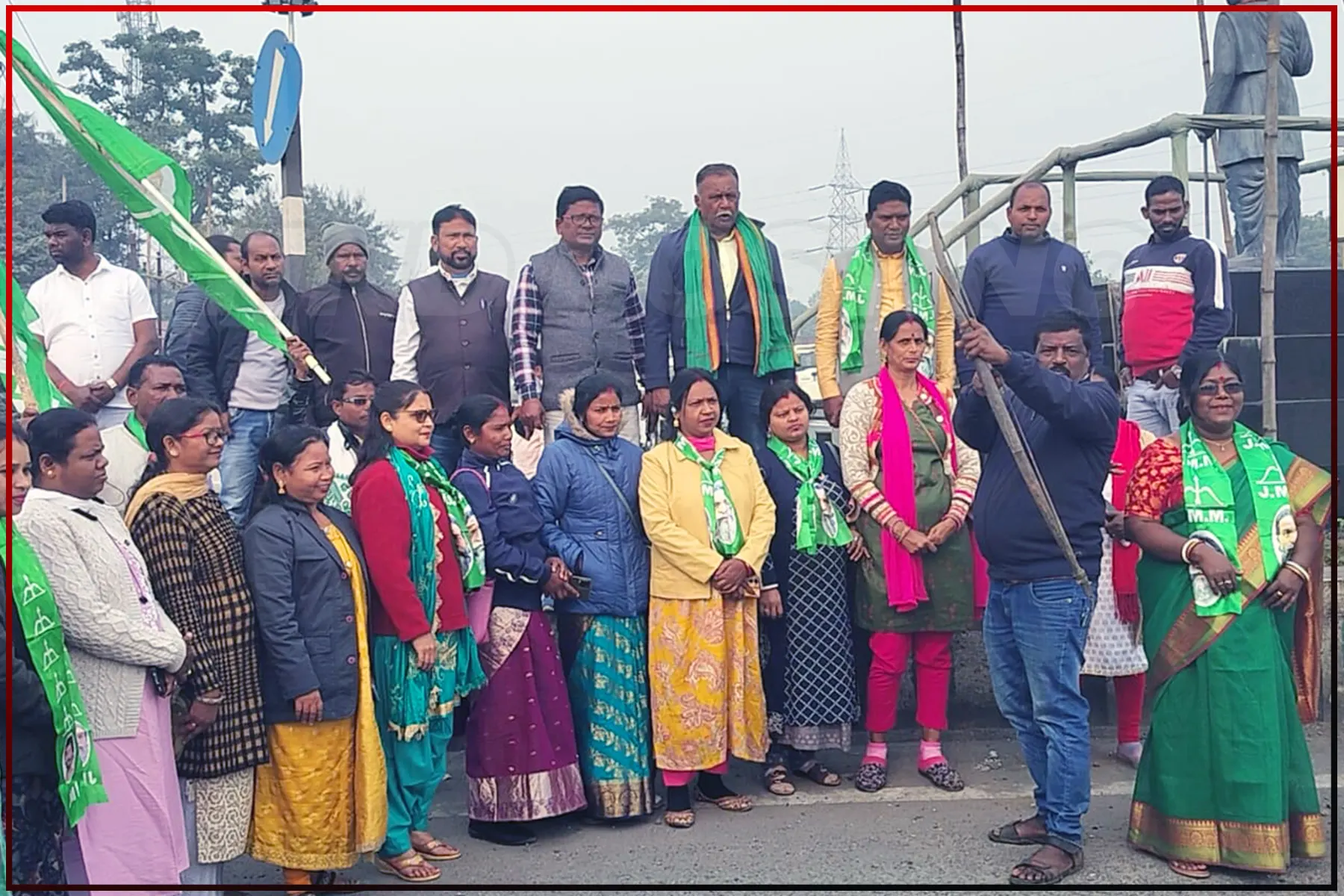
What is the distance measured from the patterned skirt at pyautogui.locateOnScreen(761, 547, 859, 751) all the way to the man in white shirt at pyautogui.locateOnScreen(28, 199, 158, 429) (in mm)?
2826

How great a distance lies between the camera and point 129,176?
405 centimetres

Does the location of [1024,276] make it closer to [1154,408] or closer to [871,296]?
[871,296]

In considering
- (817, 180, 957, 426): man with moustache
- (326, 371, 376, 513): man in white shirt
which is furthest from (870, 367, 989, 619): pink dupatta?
(326, 371, 376, 513): man in white shirt

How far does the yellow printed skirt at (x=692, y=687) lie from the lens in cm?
476

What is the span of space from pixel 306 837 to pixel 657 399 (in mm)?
2267

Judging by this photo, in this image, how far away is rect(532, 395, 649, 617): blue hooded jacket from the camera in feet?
15.6

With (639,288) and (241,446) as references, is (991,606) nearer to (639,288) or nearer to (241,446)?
(639,288)

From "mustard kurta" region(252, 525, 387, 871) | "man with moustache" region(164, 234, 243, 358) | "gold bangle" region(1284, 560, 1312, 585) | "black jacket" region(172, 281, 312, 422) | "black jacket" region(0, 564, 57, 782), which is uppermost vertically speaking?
"man with moustache" region(164, 234, 243, 358)

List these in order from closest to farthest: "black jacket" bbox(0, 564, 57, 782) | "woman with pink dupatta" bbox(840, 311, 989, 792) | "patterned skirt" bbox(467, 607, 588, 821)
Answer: "black jacket" bbox(0, 564, 57, 782), "patterned skirt" bbox(467, 607, 588, 821), "woman with pink dupatta" bbox(840, 311, 989, 792)

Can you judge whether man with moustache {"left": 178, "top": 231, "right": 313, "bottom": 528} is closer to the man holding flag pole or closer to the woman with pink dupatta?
the man holding flag pole

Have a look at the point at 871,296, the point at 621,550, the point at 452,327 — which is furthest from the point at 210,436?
the point at 871,296

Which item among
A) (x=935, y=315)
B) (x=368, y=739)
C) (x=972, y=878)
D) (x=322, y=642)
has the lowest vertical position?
(x=972, y=878)

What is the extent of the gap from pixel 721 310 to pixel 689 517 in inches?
42.3

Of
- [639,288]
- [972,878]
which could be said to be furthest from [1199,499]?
[639,288]
